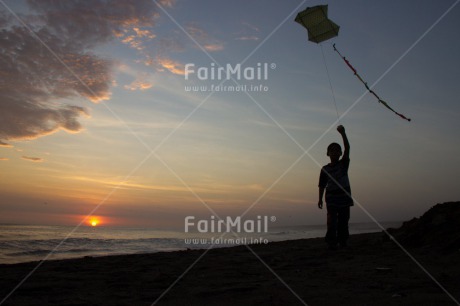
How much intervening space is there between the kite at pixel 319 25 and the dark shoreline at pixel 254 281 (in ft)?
17.4

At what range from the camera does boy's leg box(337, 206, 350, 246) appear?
717 cm

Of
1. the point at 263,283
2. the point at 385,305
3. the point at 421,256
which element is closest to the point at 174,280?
the point at 263,283

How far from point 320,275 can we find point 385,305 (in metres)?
1.57

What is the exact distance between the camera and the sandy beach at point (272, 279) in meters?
3.51

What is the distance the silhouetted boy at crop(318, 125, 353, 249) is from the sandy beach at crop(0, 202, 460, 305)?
0.51 meters

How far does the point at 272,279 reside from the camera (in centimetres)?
449

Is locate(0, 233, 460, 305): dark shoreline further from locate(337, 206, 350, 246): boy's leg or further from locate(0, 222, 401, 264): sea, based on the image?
locate(0, 222, 401, 264): sea

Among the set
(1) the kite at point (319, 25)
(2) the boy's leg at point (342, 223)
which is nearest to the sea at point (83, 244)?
(2) the boy's leg at point (342, 223)

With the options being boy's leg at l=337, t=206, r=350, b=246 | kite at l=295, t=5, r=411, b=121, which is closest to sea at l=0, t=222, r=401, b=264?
boy's leg at l=337, t=206, r=350, b=246

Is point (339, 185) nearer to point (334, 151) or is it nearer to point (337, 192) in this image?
point (337, 192)

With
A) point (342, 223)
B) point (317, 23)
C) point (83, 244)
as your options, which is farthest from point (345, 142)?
point (83, 244)

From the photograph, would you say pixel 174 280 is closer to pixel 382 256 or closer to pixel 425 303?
pixel 425 303

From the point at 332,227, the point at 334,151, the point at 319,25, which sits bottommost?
the point at 332,227

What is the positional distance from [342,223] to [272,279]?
10.6 feet
